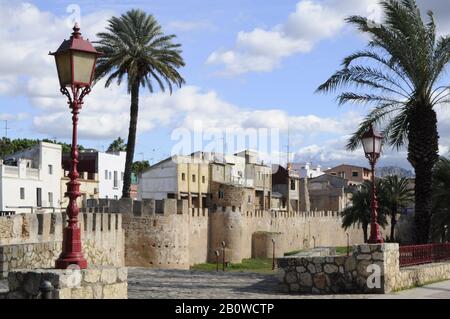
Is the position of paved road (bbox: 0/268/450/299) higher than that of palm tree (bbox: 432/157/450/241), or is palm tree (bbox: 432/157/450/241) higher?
palm tree (bbox: 432/157/450/241)

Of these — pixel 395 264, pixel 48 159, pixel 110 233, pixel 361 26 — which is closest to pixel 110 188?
pixel 48 159

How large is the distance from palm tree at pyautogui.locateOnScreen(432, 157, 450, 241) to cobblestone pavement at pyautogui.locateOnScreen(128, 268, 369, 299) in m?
12.2

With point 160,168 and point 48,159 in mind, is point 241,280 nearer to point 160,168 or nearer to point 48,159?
point 48,159

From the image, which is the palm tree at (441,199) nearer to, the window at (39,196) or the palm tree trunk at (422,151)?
the palm tree trunk at (422,151)

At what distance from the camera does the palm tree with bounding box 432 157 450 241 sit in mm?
27859

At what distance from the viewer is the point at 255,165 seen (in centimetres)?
8588

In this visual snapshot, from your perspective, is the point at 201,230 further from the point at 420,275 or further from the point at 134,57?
the point at 420,275

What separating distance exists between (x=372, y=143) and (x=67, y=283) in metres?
9.71

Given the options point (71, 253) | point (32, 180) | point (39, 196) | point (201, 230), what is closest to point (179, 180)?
point (39, 196)

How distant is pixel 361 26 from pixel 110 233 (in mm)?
13351

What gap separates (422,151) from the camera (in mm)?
20062

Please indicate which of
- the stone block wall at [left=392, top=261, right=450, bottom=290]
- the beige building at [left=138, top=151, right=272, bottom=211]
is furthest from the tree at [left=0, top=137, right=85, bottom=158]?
the stone block wall at [left=392, top=261, right=450, bottom=290]

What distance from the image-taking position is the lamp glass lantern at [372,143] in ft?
51.6

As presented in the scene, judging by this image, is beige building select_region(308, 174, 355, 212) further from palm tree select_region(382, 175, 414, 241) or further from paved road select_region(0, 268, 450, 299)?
paved road select_region(0, 268, 450, 299)
